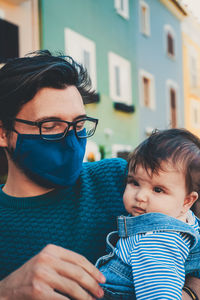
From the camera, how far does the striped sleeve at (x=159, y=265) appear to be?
1630 millimetres

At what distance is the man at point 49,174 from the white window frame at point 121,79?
11774 millimetres

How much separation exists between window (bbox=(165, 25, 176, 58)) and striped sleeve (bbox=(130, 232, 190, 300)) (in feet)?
59.2

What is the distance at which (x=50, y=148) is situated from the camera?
2.27 m

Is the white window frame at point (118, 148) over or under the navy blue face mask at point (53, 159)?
over

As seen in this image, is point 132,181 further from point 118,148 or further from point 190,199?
point 118,148

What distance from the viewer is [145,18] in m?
17.1

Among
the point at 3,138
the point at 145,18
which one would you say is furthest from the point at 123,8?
the point at 3,138

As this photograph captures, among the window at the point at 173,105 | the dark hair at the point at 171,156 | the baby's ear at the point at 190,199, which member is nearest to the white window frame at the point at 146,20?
the window at the point at 173,105

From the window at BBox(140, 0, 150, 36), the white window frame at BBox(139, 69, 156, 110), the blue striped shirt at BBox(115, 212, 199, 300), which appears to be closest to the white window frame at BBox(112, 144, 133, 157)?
the white window frame at BBox(139, 69, 156, 110)

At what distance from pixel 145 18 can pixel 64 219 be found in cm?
1603

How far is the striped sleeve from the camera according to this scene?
64.2 inches

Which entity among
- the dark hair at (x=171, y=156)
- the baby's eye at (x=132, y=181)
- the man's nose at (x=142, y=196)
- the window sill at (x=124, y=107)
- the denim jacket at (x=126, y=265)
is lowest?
the denim jacket at (x=126, y=265)

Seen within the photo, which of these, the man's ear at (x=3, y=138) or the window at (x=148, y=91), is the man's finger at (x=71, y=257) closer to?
the man's ear at (x=3, y=138)

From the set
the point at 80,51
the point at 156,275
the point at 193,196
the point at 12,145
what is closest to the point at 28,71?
the point at 12,145
